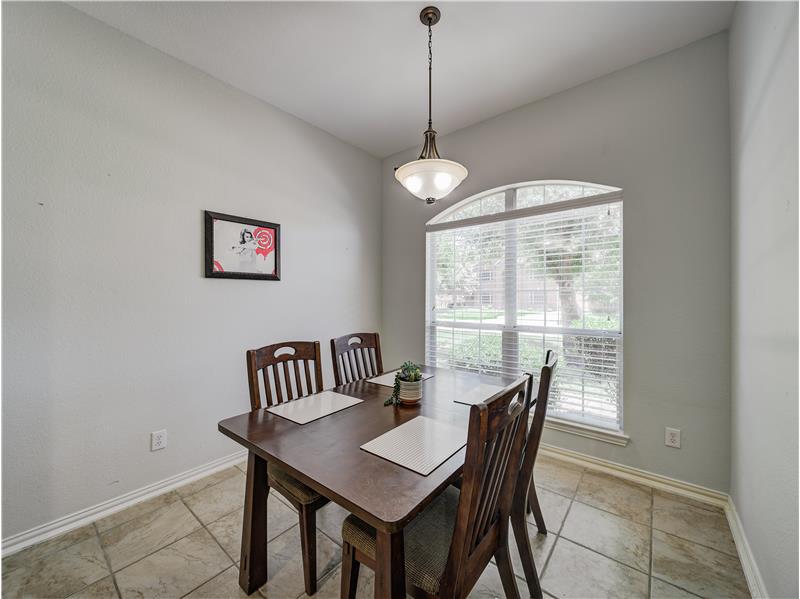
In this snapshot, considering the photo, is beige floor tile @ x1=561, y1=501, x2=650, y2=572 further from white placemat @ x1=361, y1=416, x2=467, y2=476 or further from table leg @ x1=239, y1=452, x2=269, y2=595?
table leg @ x1=239, y1=452, x2=269, y2=595

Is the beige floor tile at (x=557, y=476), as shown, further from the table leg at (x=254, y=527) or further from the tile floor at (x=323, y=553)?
the table leg at (x=254, y=527)

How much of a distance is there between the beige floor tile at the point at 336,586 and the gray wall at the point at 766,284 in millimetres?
1447

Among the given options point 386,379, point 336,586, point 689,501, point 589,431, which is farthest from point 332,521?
point 689,501

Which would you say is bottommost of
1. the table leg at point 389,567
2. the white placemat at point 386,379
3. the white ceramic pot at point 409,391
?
the table leg at point 389,567

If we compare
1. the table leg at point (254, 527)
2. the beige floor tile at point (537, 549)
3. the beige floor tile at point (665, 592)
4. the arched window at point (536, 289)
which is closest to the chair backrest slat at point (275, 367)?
the table leg at point (254, 527)

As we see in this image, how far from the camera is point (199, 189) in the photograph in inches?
89.2

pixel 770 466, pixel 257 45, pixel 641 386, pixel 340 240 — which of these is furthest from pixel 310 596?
pixel 257 45

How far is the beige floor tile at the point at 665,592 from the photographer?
4.38 ft

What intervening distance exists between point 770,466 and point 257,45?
336 centimetres

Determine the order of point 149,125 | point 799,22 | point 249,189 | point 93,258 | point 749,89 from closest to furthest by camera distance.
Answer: point 799,22 < point 749,89 < point 93,258 < point 149,125 < point 249,189

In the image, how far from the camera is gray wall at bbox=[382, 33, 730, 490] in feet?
6.31

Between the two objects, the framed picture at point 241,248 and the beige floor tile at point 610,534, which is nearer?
the beige floor tile at point 610,534

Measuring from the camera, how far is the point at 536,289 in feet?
8.65

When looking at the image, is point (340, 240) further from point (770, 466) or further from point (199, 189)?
point (770, 466)
